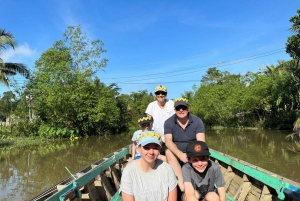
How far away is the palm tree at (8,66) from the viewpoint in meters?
14.1

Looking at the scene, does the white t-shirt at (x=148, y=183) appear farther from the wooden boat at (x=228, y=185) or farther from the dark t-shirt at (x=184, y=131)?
the dark t-shirt at (x=184, y=131)

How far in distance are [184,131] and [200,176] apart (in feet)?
2.62

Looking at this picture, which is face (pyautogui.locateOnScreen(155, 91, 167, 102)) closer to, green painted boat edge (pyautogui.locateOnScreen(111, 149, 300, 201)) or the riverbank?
green painted boat edge (pyautogui.locateOnScreen(111, 149, 300, 201))

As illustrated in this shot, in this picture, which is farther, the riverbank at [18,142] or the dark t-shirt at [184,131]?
the riverbank at [18,142]

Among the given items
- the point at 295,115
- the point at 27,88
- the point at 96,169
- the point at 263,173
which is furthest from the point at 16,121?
the point at 295,115

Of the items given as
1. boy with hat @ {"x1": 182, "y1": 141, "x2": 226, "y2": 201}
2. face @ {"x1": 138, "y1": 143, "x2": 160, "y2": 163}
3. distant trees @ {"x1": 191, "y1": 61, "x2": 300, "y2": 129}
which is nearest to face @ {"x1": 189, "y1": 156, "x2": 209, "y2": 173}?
boy with hat @ {"x1": 182, "y1": 141, "x2": 226, "y2": 201}

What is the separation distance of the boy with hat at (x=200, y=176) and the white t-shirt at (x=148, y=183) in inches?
14.2

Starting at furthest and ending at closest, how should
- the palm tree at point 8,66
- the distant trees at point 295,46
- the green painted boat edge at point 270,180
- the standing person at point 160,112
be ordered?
the distant trees at point 295,46
the palm tree at point 8,66
the standing person at point 160,112
the green painted boat edge at point 270,180

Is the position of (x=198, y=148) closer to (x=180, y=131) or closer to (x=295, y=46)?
(x=180, y=131)

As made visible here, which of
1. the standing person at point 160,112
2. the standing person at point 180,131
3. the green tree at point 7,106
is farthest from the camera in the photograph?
the green tree at point 7,106

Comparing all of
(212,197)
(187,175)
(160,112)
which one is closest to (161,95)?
(160,112)

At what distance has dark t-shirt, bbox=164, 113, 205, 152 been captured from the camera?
3.36 m

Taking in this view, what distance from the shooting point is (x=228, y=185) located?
4.69 m

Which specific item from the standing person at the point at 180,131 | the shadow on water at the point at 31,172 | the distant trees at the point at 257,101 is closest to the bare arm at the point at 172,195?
the standing person at the point at 180,131
